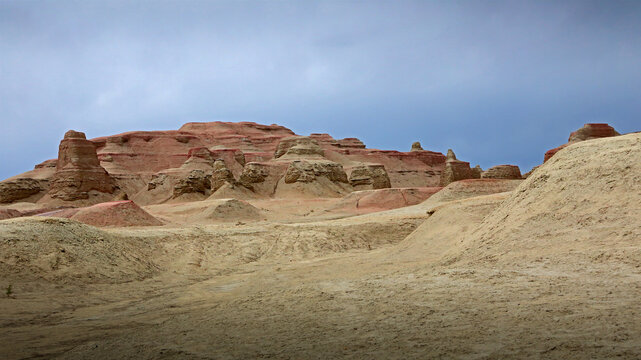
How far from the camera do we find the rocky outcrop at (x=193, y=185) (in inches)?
1431

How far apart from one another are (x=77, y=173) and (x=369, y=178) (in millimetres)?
25050

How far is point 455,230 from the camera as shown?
10.3 m

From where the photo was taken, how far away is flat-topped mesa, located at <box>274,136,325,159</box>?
1780 inches

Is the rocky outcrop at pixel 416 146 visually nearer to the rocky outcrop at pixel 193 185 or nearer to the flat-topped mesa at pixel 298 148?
the flat-topped mesa at pixel 298 148

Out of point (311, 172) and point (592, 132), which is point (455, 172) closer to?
point (592, 132)

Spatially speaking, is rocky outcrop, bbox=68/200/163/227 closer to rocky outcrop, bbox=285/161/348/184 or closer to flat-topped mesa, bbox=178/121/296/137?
rocky outcrop, bbox=285/161/348/184

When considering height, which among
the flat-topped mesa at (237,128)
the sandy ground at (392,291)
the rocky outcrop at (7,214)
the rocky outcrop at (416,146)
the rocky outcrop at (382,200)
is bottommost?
the sandy ground at (392,291)

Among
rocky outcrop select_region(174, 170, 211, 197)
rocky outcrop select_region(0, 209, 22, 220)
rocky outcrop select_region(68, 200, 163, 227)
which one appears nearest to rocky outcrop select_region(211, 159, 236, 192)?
rocky outcrop select_region(174, 170, 211, 197)

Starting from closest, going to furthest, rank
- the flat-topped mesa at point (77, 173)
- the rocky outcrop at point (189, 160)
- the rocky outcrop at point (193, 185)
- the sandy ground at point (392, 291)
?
the sandy ground at point (392, 291), the flat-topped mesa at point (77, 173), the rocky outcrop at point (193, 185), the rocky outcrop at point (189, 160)

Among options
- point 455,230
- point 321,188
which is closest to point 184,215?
point 321,188

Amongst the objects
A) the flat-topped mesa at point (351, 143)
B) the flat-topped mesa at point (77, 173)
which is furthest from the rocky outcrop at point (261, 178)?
the flat-topped mesa at point (351, 143)

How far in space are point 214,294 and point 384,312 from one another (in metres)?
3.96

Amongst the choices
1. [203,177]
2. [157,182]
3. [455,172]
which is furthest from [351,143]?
[455,172]

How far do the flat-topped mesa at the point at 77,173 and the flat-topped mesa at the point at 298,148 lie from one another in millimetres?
17335
